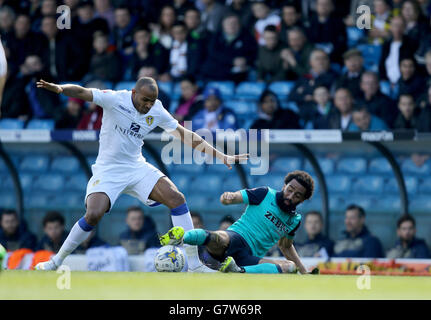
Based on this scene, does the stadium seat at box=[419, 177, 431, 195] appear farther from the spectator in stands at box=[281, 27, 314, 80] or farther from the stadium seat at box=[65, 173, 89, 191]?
the stadium seat at box=[65, 173, 89, 191]

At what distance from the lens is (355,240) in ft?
33.7

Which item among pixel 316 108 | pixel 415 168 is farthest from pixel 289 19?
pixel 415 168

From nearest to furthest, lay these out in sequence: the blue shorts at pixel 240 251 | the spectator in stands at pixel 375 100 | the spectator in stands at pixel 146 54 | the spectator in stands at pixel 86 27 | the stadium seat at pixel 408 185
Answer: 1. the blue shorts at pixel 240 251
2. the stadium seat at pixel 408 185
3. the spectator in stands at pixel 375 100
4. the spectator in stands at pixel 146 54
5. the spectator in stands at pixel 86 27

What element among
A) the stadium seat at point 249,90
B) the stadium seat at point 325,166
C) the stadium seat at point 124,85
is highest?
the stadium seat at point 124,85

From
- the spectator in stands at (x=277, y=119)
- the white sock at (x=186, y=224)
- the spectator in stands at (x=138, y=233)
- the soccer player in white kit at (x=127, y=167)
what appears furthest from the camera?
the spectator in stands at (x=277, y=119)

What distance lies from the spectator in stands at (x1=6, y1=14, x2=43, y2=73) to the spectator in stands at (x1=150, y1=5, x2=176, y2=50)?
196cm

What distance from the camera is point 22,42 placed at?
13.8 meters

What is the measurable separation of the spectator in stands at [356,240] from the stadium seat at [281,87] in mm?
2501

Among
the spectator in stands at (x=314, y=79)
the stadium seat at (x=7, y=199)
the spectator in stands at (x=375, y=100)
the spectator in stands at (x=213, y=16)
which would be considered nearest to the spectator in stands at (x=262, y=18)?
the spectator in stands at (x=213, y=16)

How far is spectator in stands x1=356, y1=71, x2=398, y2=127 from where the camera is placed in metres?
10.9

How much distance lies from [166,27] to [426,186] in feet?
17.1

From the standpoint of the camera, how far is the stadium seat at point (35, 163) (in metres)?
11.3

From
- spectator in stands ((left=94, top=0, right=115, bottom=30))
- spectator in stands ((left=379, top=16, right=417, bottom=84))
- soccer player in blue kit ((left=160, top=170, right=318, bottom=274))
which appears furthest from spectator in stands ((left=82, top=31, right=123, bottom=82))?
soccer player in blue kit ((left=160, top=170, right=318, bottom=274))

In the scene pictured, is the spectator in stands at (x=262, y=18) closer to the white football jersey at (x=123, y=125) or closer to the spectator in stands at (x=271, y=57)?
the spectator in stands at (x=271, y=57)
